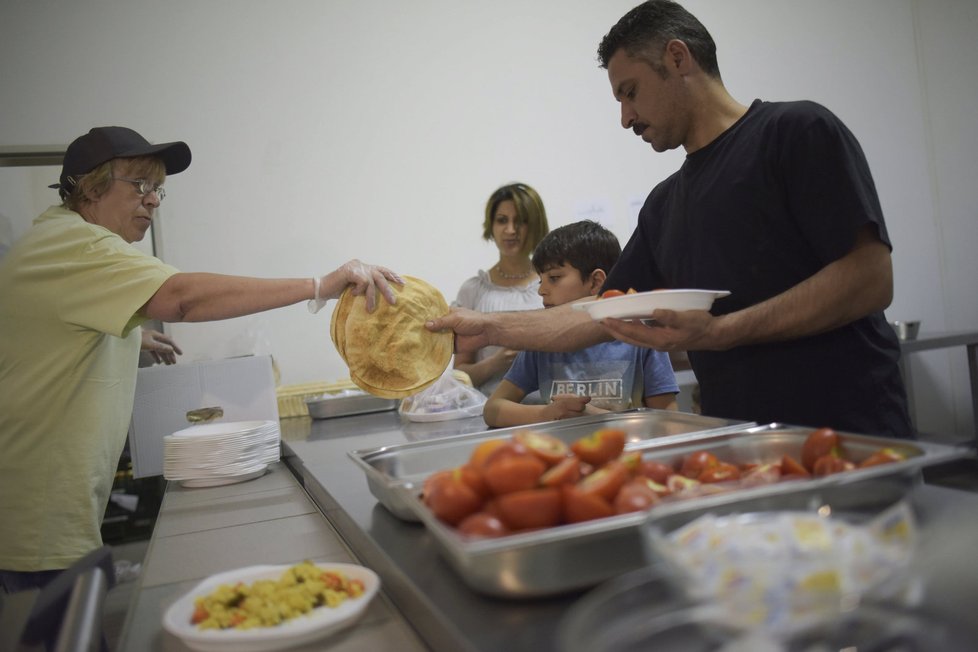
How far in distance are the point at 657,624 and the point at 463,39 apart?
459 cm

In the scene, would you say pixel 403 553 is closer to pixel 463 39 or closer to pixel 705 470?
pixel 705 470

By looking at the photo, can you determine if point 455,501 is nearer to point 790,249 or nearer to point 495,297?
point 790,249

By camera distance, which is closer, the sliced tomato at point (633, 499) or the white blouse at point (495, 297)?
the sliced tomato at point (633, 499)

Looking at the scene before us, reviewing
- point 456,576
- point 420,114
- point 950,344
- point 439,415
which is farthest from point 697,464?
point 950,344

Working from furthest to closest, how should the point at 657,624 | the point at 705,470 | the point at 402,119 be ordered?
the point at 402,119 < the point at 705,470 < the point at 657,624

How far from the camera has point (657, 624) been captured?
0.66 m

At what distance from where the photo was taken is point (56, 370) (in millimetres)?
2043

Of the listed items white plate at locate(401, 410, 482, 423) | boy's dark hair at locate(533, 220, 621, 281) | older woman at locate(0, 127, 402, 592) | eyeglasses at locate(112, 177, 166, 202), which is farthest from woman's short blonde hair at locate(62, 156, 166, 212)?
boy's dark hair at locate(533, 220, 621, 281)

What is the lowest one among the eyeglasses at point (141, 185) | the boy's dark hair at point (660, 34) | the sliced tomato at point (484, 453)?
the sliced tomato at point (484, 453)

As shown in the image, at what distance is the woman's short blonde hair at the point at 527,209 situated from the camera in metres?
3.86

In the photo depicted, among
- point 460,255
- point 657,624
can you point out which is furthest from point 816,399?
point 460,255

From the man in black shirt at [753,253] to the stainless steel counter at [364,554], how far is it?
23.7 inches

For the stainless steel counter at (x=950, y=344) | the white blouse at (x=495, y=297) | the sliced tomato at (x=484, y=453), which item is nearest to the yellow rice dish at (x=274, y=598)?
the sliced tomato at (x=484, y=453)

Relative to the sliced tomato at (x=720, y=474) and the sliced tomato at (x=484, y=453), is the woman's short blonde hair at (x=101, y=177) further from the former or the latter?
the sliced tomato at (x=720, y=474)
